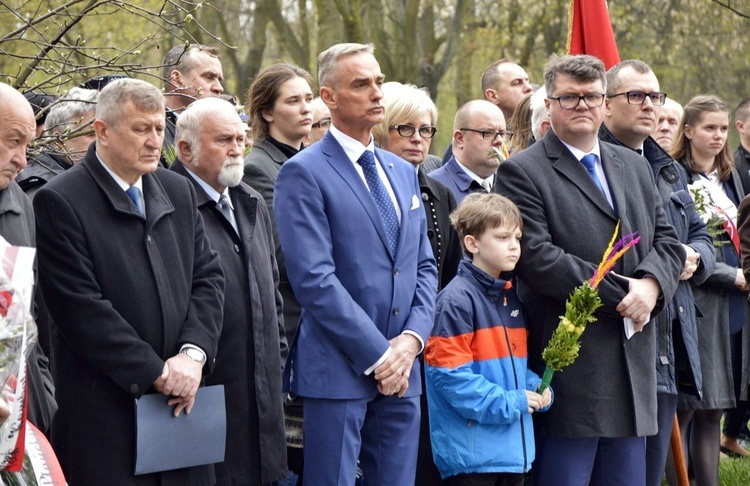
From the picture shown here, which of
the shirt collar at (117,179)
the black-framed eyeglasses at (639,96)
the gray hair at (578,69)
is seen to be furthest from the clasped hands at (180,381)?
the black-framed eyeglasses at (639,96)

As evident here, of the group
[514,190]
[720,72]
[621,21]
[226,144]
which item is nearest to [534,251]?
[514,190]

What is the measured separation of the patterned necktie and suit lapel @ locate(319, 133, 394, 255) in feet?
1.74

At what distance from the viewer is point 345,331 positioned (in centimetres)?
480

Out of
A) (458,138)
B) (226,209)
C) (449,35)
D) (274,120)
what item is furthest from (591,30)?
(449,35)

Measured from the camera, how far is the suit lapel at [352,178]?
5.06 meters

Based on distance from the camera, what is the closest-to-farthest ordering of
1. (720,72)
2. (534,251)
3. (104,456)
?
(104,456)
(534,251)
(720,72)

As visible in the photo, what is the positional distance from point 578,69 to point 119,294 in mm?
2568

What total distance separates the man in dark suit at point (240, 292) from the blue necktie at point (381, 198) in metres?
0.59

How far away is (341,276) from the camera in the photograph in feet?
16.5

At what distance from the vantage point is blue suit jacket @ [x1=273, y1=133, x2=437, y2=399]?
15.9ft

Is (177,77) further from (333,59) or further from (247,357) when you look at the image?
(247,357)

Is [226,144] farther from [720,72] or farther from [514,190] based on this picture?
[720,72]

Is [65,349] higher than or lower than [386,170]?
lower

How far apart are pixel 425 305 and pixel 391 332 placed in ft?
0.69
